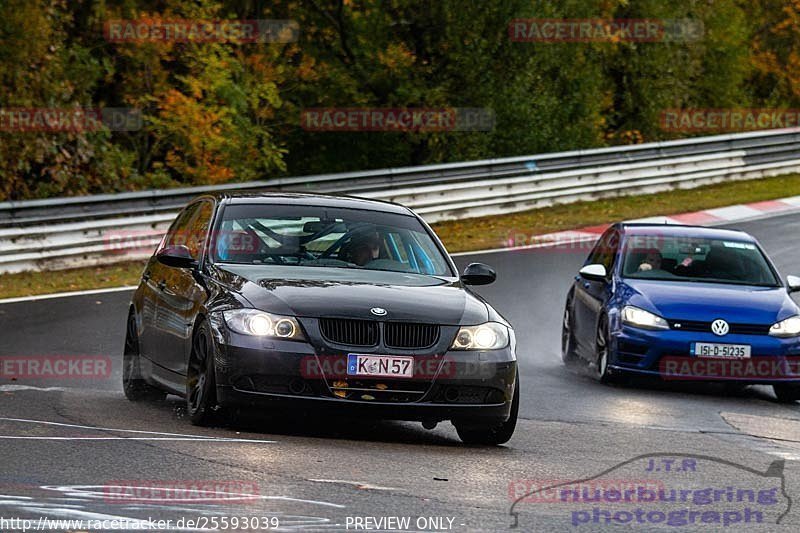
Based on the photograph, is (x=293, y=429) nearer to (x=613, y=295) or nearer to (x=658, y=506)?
(x=658, y=506)

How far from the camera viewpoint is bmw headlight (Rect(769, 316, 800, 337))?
43.5ft

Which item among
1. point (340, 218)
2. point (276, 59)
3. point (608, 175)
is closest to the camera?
point (340, 218)


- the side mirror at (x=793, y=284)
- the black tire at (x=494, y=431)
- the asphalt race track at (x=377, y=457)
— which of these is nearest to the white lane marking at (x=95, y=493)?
the asphalt race track at (x=377, y=457)

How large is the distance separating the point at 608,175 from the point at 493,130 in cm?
498

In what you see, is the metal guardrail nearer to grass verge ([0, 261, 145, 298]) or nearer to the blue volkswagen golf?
grass verge ([0, 261, 145, 298])

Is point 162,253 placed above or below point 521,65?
above

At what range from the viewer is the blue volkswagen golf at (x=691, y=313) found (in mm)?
13180

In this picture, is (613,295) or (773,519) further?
(613,295)

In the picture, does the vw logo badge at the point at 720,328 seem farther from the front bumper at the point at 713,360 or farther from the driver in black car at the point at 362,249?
the driver in black car at the point at 362,249

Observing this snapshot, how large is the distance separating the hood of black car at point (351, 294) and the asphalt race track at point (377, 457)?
0.77 metres

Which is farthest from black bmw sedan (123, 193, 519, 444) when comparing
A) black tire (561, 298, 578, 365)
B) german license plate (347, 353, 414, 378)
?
black tire (561, 298, 578, 365)

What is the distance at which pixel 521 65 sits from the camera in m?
34.5

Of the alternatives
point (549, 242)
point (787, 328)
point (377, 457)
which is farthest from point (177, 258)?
point (549, 242)

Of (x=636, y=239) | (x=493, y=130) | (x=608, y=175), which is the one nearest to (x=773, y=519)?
(x=636, y=239)
